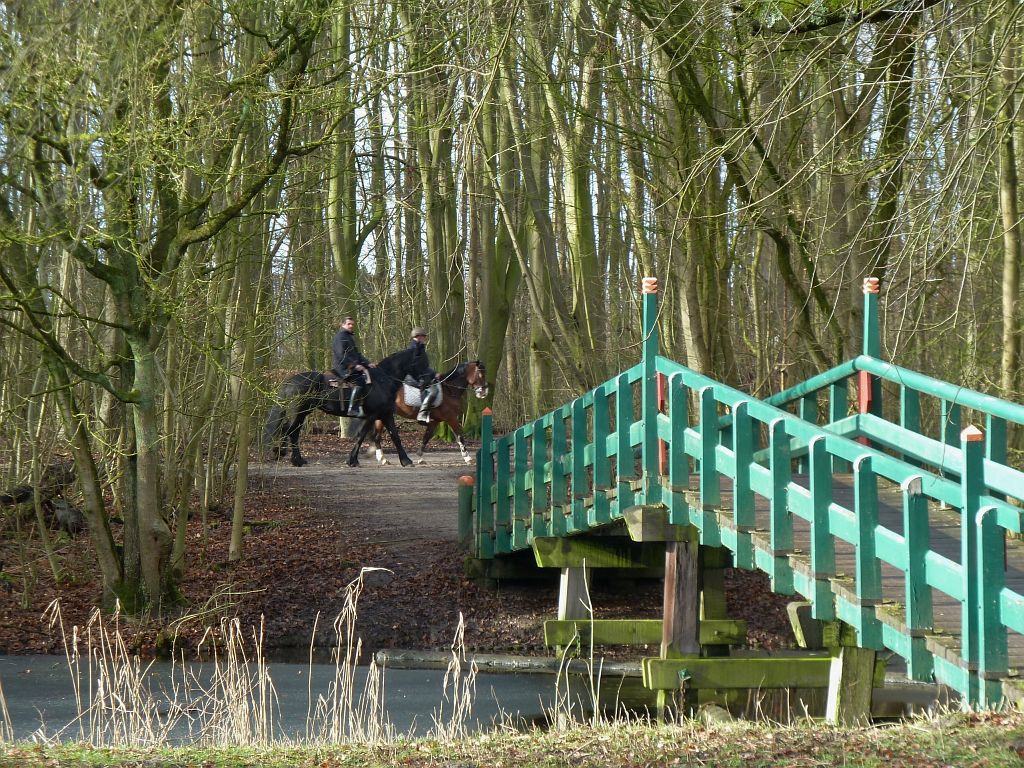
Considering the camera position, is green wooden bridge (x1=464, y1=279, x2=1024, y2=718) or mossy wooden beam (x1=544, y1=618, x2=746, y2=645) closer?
green wooden bridge (x1=464, y1=279, x2=1024, y2=718)

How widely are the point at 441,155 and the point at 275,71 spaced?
12.9m

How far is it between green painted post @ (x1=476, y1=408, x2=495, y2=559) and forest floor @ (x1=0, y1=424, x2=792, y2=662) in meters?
0.54

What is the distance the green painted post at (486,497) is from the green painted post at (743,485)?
236 inches

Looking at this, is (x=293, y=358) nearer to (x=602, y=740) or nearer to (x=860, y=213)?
(x=860, y=213)

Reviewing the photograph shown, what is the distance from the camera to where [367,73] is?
37.7 feet

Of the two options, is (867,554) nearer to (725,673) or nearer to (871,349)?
(725,673)

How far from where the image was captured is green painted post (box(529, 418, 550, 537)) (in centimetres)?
1230

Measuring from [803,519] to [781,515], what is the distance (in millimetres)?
2204

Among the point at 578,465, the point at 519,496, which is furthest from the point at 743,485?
the point at 519,496

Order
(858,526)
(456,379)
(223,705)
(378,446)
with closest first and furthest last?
1. (858,526)
2. (223,705)
3. (456,379)
4. (378,446)

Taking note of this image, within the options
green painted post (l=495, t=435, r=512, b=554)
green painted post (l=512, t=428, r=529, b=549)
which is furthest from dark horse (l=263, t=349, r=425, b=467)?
green painted post (l=512, t=428, r=529, b=549)

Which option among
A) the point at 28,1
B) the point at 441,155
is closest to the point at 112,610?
the point at 28,1

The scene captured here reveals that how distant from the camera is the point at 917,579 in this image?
6227 mm

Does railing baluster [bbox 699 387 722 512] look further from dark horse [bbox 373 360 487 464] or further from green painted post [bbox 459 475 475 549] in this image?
dark horse [bbox 373 360 487 464]
